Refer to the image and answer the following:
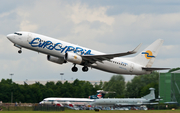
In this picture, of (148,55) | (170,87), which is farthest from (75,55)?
(170,87)

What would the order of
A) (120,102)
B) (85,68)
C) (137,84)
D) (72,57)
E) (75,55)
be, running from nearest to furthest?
(72,57) → (75,55) → (85,68) → (120,102) → (137,84)

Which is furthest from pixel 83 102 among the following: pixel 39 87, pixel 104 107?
pixel 39 87

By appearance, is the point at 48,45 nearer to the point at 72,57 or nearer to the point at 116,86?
the point at 72,57

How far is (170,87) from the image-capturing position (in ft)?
338

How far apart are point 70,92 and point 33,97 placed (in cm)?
1512

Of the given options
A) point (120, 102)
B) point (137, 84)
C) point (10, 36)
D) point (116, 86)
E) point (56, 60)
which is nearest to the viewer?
point (10, 36)

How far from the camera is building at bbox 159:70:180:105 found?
101 meters

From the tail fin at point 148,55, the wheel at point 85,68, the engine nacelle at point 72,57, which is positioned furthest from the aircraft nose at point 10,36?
the tail fin at point 148,55

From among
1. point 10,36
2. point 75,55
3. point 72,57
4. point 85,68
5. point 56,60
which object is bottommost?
point 85,68

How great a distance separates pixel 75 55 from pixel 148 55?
16402 mm

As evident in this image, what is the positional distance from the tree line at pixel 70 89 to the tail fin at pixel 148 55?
204 ft

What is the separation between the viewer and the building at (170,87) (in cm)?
10106

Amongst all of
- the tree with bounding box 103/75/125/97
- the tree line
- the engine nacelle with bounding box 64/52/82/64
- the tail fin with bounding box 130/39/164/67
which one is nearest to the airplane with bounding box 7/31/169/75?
the engine nacelle with bounding box 64/52/82/64

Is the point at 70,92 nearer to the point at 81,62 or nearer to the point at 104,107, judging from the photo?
the point at 104,107
